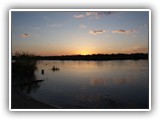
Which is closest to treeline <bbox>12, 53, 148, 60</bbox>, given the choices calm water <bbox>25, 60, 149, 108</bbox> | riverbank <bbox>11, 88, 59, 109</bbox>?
calm water <bbox>25, 60, 149, 108</bbox>

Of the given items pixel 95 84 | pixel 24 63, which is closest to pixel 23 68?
pixel 24 63

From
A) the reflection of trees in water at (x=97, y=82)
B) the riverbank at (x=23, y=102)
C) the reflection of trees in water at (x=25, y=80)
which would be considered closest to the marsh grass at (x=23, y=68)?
the reflection of trees in water at (x=25, y=80)

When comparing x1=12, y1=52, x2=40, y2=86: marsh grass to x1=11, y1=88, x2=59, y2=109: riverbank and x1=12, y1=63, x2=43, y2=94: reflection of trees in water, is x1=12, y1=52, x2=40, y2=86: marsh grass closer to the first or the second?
x1=12, y1=63, x2=43, y2=94: reflection of trees in water

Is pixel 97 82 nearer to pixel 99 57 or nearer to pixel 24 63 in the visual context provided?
pixel 99 57

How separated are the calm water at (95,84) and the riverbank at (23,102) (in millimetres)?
82

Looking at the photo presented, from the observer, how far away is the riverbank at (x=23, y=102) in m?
3.05

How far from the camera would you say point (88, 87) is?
127 inches

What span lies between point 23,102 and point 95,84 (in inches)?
29.7

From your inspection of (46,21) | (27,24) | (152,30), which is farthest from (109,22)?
(27,24)

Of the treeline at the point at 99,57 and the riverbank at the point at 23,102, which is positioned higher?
the treeline at the point at 99,57

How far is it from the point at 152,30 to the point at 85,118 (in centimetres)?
109

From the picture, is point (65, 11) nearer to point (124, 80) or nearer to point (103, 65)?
point (103, 65)

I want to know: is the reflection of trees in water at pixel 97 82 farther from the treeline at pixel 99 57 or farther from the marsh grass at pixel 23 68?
the marsh grass at pixel 23 68

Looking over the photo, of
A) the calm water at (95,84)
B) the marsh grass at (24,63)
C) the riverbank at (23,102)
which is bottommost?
the riverbank at (23,102)
